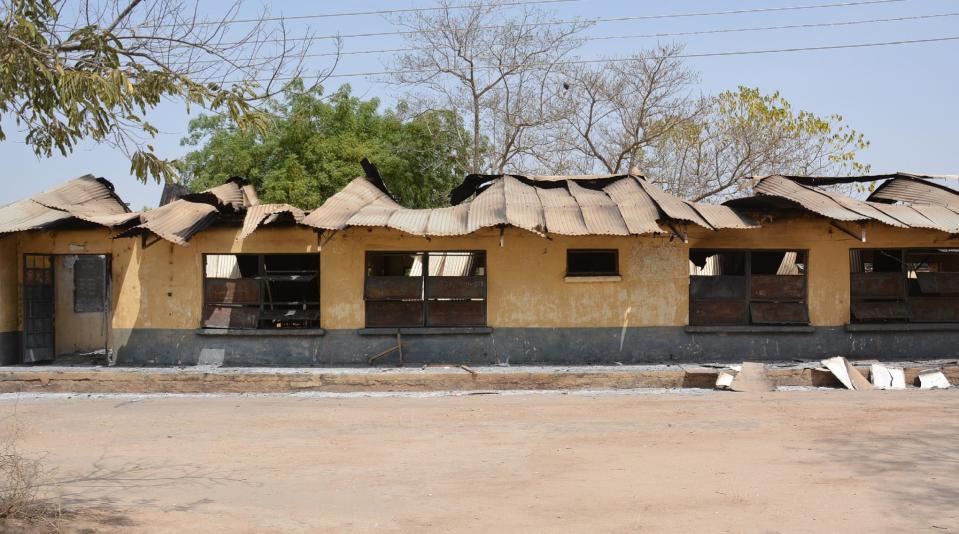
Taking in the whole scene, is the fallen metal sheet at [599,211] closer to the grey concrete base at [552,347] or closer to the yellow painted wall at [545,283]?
the yellow painted wall at [545,283]

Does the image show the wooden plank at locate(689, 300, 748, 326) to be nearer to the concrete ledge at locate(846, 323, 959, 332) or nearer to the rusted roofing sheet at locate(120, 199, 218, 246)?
the concrete ledge at locate(846, 323, 959, 332)

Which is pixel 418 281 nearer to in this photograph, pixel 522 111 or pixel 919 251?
pixel 919 251

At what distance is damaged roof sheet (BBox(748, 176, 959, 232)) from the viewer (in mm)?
13758

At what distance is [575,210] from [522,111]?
13.1m

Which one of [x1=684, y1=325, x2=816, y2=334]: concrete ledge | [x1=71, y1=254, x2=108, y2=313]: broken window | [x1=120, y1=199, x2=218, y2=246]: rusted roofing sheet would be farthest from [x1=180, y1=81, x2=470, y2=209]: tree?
[x1=684, y1=325, x2=816, y2=334]: concrete ledge

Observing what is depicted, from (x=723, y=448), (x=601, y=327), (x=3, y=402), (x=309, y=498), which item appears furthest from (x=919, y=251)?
(x=3, y=402)

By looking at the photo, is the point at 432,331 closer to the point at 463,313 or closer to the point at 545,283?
the point at 463,313

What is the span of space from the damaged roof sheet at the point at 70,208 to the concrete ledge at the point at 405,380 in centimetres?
272

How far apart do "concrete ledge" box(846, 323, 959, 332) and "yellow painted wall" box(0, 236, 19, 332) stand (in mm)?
15625

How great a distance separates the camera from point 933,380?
13.6 m

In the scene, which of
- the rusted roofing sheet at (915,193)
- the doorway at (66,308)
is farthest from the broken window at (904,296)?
the doorway at (66,308)

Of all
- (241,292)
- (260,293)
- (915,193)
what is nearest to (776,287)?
(915,193)

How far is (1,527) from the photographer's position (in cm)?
550

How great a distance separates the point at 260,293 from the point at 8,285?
4.93m
